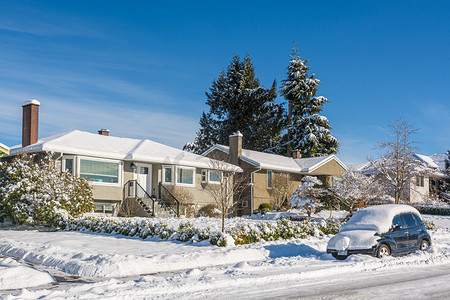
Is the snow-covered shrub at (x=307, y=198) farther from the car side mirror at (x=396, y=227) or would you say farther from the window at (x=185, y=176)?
the car side mirror at (x=396, y=227)

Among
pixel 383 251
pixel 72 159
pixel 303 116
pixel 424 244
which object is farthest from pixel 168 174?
pixel 303 116

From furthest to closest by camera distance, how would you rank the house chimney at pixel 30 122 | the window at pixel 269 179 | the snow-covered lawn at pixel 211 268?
the window at pixel 269 179, the house chimney at pixel 30 122, the snow-covered lawn at pixel 211 268

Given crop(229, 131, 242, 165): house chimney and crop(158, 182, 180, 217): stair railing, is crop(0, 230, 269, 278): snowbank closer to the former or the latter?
crop(158, 182, 180, 217): stair railing

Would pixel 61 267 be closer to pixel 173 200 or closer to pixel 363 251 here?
pixel 363 251

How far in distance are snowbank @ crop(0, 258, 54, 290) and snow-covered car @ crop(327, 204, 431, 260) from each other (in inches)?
316

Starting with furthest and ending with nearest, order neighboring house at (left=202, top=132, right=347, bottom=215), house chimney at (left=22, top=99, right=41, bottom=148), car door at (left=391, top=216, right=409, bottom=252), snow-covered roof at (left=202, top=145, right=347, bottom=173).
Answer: snow-covered roof at (left=202, top=145, right=347, bottom=173) → neighboring house at (left=202, top=132, right=347, bottom=215) → house chimney at (left=22, top=99, right=41, bottom=148) → car door at (left=391, top=216, right=409, bottom=252)

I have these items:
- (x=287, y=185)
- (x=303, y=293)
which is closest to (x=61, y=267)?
(x=303, y=293)

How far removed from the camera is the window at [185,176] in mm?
28622

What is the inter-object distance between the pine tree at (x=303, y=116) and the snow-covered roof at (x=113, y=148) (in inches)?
911

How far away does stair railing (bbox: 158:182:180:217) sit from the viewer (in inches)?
1033

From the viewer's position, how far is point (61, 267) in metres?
11.9

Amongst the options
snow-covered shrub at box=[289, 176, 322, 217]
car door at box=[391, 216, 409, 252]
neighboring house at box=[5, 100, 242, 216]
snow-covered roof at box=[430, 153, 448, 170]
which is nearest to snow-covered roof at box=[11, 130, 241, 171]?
neighboring house at box=[5, 100, 242, 216]

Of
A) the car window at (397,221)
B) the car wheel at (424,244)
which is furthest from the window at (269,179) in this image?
the car window at (397,221)

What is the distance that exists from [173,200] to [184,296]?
741 inches
